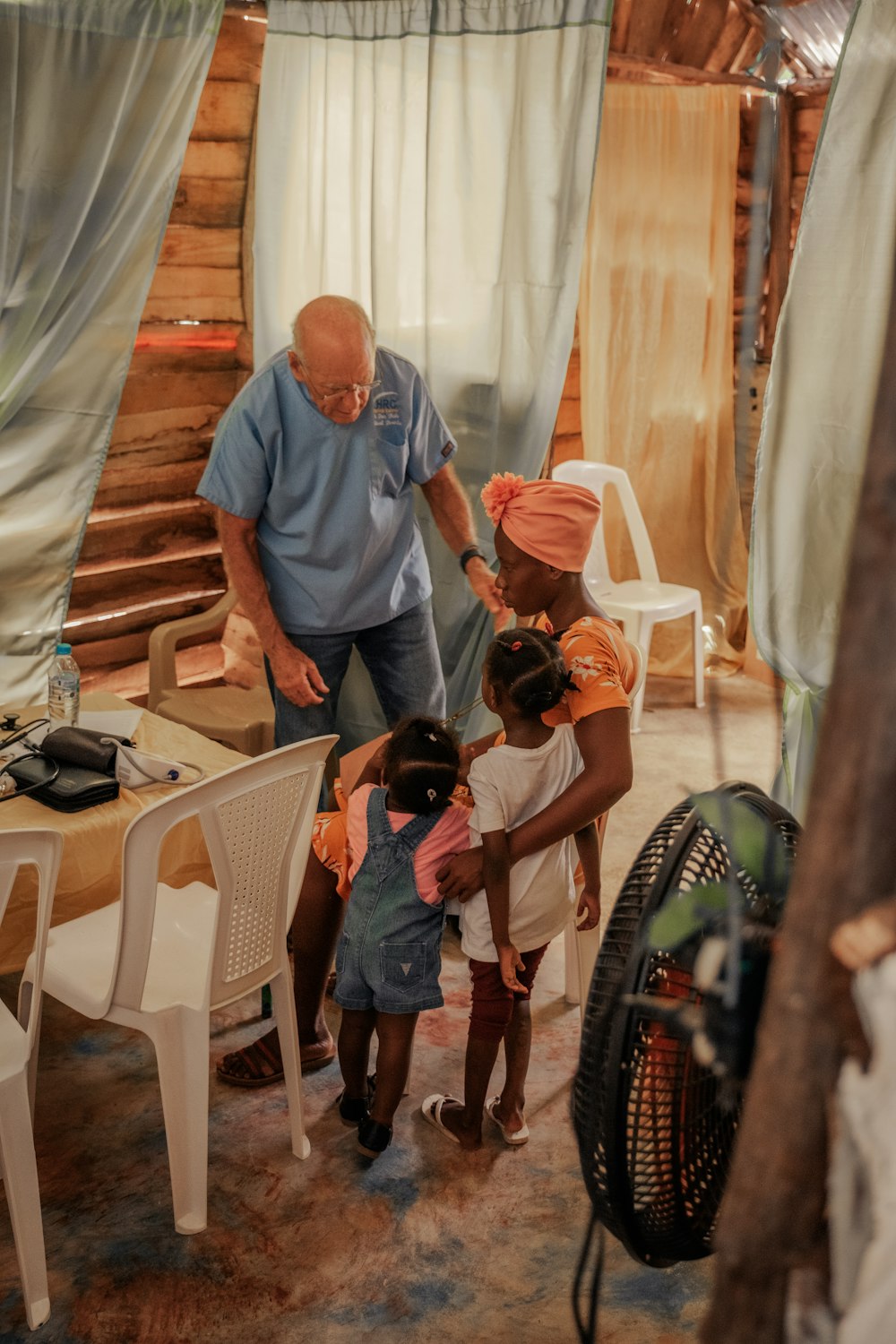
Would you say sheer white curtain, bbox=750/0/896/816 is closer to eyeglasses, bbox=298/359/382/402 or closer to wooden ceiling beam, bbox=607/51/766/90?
eyeglasses, bbox=298/359/382/402

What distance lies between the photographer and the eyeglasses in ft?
9.61

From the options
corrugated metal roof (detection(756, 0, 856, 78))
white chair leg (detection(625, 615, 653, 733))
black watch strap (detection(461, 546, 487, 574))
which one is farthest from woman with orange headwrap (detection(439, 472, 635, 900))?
corrugated metal roof (detection(756, 0, 856, 78))

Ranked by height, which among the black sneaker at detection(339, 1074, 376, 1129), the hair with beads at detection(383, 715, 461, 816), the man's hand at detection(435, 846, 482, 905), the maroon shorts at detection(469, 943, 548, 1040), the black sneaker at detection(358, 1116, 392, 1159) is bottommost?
the black sneaker at detection(339, 1074, 376, 1129)

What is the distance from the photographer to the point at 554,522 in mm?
2377

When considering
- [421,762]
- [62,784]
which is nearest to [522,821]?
[421,762]

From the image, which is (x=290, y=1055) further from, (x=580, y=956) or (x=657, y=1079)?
(x=657, y=1079)

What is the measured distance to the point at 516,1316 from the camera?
2.08 meters

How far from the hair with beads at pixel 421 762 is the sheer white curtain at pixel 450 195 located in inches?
58.4

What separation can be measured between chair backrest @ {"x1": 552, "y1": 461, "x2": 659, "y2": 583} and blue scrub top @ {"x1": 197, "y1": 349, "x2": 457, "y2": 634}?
5.49 feet

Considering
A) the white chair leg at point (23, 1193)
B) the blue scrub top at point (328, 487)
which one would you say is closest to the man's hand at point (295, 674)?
the blue scrub top at point (328, 487)

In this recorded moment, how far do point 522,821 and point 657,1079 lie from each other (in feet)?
3.94

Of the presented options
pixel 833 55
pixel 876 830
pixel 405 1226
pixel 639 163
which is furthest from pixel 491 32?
pixel 876 830

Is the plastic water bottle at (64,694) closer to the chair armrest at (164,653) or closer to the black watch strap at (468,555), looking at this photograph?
the black watch strap at (468,555)

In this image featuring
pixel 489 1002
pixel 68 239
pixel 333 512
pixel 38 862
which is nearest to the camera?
pixel 38 862
